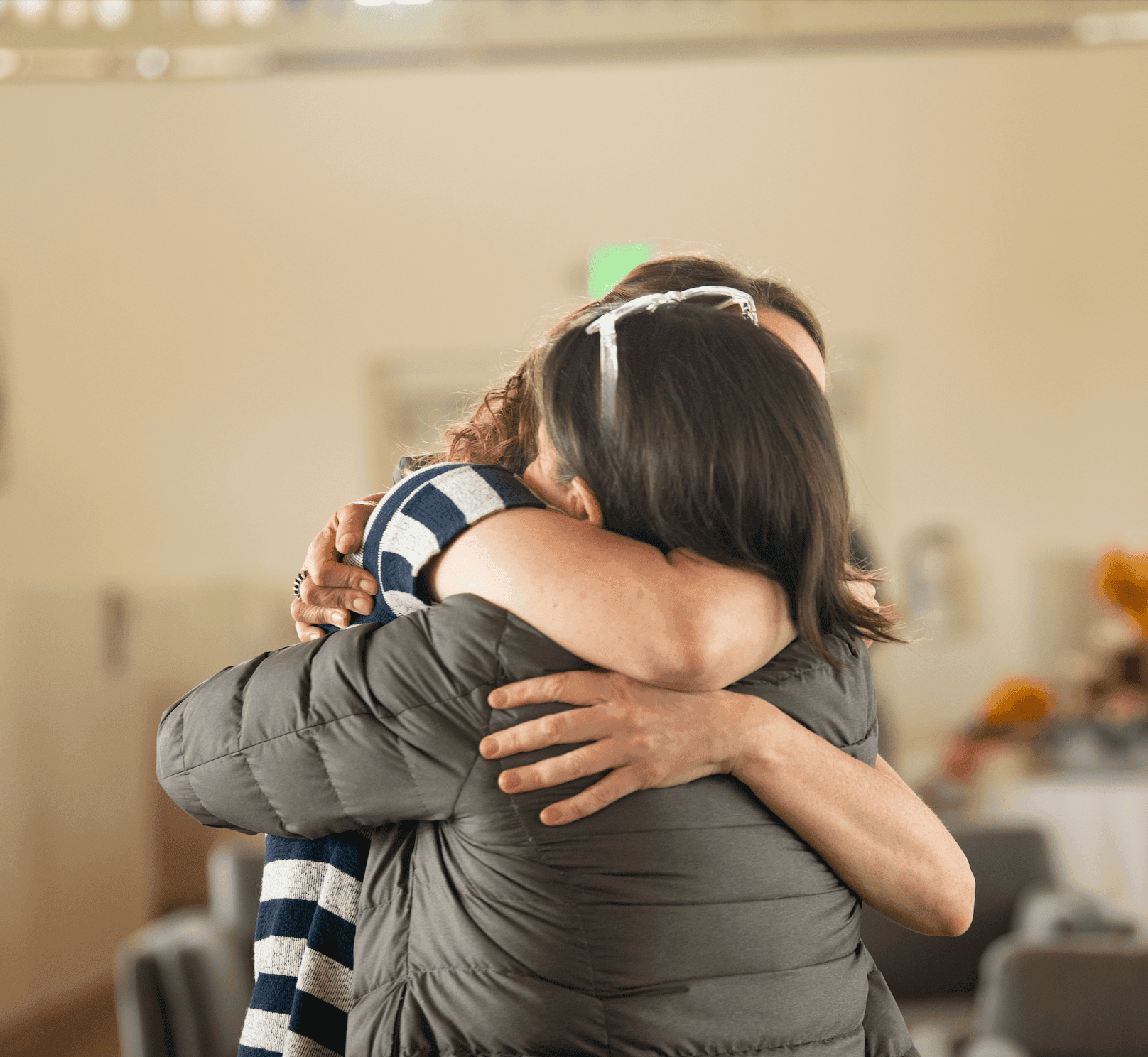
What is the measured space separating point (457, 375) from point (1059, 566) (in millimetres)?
2889

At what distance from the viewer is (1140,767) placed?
3.51 meters

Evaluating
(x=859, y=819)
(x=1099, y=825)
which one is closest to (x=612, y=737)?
(x=859, y=819)

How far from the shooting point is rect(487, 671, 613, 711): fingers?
0.74 metres

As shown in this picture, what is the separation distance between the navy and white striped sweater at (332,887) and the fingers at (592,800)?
0.18 m

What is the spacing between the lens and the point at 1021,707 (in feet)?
11.8

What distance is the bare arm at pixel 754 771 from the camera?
2.42 feet

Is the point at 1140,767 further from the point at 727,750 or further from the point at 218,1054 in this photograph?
the point at 727,750

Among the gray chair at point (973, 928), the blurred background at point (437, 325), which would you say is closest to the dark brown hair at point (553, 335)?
the gray chair at point (973, 928)

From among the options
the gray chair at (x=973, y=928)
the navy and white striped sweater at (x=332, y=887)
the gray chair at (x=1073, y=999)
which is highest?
the navy and white striped sweater at (x=332, y=887)

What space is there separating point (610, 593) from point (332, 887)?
0.34 meters

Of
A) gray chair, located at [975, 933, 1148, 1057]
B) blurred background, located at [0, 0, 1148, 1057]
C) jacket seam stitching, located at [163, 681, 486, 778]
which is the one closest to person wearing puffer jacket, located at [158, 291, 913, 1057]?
jacket seam stitching, located at [163, 681, 486, 778]

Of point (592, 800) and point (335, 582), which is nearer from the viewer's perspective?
point (592, 800)

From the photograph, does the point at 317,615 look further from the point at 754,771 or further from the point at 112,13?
the point at 112,13

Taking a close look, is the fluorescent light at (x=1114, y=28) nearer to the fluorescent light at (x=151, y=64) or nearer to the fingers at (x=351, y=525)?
the fluorescent light at (x=151, y=64)
